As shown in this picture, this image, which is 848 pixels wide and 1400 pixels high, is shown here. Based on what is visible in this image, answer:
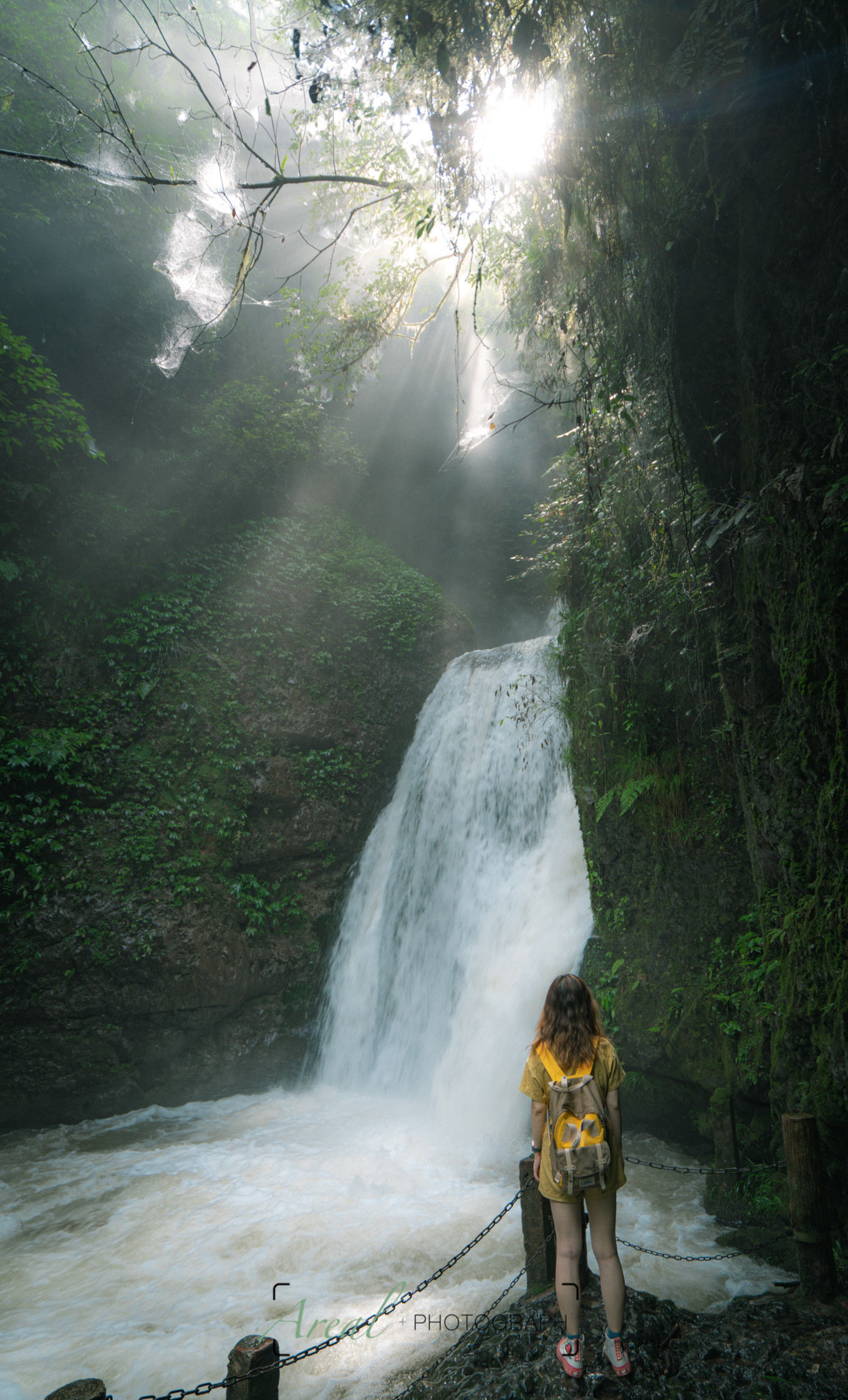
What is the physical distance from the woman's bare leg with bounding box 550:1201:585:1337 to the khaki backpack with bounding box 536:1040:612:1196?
0.25 metres

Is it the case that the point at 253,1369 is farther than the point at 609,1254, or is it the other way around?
the point at 609,1254

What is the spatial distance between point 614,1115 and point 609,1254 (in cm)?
55

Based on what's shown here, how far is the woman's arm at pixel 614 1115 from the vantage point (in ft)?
9.04

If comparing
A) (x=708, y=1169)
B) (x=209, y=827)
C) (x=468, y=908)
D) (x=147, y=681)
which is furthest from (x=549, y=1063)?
(x=147, y=681)

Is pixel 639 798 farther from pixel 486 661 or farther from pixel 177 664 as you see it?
pixel 177 664

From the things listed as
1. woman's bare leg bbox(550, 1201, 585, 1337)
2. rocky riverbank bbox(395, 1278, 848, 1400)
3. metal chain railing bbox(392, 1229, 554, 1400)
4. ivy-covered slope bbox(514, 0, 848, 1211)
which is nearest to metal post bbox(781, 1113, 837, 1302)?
rocky riverbank bbox(395, 1278, 848, 1400)

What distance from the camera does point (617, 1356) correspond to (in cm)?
269

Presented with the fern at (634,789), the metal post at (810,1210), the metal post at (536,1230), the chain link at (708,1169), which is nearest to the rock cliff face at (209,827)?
the chain link at (708,1169)

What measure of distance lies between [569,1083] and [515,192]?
5.86 meters

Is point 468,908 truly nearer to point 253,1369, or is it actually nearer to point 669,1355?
point 669,1355

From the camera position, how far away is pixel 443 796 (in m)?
9.54

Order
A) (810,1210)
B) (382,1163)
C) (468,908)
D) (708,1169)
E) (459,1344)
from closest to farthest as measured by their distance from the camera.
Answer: (810,1210)
(459,1344)
(708,1169)
(382,1163)
(468,908)

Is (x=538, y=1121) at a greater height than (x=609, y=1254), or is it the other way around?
(x=538, y=1121)

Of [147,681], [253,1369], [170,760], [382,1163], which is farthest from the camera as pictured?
[147,681]
